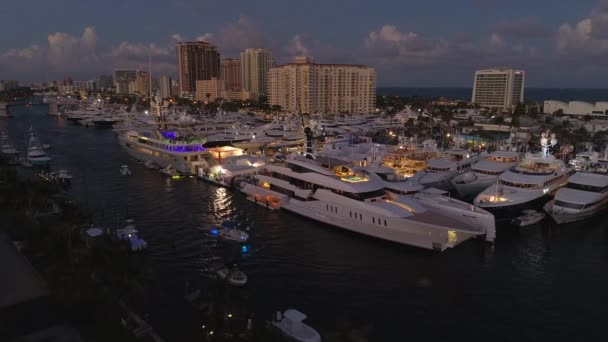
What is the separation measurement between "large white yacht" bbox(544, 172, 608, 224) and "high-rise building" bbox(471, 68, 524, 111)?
442 feet

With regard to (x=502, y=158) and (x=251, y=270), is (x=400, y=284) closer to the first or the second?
(x=251, y=270)

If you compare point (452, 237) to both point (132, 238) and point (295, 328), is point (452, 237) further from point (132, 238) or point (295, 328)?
point (132, 238)

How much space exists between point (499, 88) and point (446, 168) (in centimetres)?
14186

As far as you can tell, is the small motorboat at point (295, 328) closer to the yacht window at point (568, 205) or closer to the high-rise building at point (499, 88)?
the yacht window at point (568, 205)

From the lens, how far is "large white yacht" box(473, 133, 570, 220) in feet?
112

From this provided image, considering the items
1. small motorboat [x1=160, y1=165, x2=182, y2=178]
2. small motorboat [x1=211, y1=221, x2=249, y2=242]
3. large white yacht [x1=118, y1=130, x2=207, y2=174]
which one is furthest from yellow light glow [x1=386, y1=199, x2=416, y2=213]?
small motorboat [x1=160, y1=165, x2=182, y2=178]

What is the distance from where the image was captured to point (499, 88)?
16712 cm

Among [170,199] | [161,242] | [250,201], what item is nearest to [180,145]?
[170,199]

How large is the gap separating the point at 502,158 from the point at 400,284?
30.4 m

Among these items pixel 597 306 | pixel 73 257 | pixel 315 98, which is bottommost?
pixel 597 306

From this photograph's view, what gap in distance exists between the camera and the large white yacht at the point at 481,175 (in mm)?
41750

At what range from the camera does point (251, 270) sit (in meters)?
25.4

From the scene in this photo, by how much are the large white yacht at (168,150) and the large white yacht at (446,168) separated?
28.7 m

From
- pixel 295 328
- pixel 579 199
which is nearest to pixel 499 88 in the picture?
pixel 579 199
